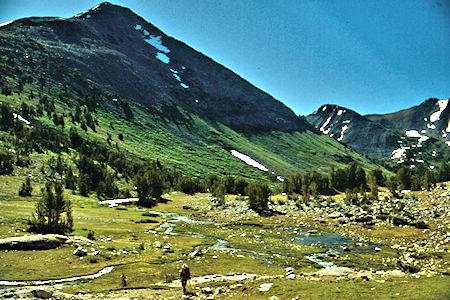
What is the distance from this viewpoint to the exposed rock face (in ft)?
102

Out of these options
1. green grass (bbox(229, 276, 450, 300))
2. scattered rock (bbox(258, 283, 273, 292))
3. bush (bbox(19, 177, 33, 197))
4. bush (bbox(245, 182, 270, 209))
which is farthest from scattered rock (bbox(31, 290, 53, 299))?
bush (bbox(245, 182, 270, 209))

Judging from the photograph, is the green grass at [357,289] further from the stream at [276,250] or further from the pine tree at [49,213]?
the pine tree at [49,213]

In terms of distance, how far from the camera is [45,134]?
4938 inches

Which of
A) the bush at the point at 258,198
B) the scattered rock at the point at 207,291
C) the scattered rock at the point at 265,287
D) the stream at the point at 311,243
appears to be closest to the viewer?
the scattered rock at the point at 265,287

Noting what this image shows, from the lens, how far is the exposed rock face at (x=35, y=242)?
31.1 metres

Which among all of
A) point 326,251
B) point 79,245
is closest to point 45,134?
point 79,245

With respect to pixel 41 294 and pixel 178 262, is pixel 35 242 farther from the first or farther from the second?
pixel 178 262

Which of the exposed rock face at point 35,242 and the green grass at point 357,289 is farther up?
the green grass at point 357,289

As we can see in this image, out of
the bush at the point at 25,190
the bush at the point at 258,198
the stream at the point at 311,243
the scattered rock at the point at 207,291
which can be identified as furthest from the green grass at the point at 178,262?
the bush at the point at 258,198

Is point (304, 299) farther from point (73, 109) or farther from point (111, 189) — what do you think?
point (73, 109)

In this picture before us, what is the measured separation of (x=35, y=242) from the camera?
1288 inches

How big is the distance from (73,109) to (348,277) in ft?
661

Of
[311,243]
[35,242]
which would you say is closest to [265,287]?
[35,242]

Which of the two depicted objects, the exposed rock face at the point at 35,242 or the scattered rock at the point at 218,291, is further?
the exposed rock face at the point at 35,242
